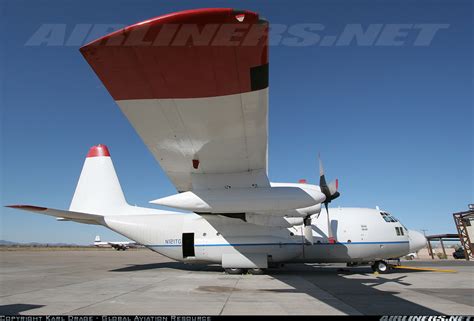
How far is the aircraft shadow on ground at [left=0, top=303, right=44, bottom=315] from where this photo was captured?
22.0 feet

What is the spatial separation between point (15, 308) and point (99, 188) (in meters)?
9.76

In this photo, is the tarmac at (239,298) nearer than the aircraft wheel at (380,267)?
Yes

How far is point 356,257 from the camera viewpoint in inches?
592

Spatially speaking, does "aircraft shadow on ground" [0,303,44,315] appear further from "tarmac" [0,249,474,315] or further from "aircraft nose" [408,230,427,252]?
"aircraft nose" [408,230,427,252]

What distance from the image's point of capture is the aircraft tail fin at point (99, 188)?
53.7 ft

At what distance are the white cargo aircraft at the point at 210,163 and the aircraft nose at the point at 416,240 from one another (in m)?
0.06

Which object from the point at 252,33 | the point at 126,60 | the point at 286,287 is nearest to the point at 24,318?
the point at 126,60

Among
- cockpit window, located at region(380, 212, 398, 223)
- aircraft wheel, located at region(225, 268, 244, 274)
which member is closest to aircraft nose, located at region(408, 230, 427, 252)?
cockpit window, located at region(380, 212, 398, 223)

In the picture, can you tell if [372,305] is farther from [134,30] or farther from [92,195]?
[92,195]

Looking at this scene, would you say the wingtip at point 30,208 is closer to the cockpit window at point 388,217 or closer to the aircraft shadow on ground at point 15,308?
the aircraft shadow on ground at point 15,308

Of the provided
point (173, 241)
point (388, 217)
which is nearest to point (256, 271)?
point (173, 241)

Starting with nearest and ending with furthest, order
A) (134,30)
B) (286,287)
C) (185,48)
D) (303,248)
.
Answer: (134,30) → (185,48) → (286,287) → (303,248)

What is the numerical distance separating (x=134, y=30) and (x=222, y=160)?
4771mm

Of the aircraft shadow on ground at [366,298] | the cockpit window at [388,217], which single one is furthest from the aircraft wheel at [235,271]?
the cockpit window at [388,217]
